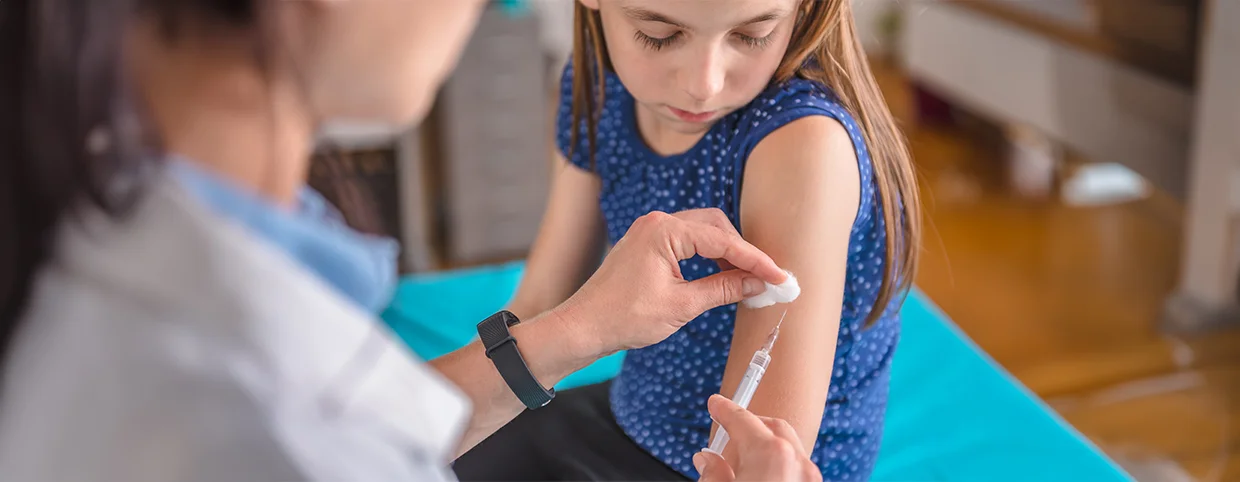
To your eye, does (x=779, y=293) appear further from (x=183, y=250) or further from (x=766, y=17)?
(x=183, y=250)

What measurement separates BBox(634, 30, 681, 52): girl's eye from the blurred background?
1125mm

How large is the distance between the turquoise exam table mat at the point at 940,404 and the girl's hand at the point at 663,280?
1.88 feet

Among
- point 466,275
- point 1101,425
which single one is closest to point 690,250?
point 466,275

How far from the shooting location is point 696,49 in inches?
36.1

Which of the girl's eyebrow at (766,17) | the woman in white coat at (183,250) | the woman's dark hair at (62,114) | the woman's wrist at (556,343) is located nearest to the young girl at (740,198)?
the girl's eyebrow at (766,17)

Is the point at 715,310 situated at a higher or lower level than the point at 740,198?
lower

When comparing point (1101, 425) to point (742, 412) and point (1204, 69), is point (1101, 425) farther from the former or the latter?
point (742, 412)

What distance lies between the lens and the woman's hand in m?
0.80

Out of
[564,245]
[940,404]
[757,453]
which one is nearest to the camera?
[757,453]

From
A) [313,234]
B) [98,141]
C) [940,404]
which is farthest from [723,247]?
[940,404]

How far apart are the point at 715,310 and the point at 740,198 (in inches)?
4.8

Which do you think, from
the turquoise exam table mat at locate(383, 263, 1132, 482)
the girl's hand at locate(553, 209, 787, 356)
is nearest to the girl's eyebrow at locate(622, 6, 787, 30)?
the girl's hand at locate(553, 209, 787, 356)

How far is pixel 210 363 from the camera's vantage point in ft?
2.14

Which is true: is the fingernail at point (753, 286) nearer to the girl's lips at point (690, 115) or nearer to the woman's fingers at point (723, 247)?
the woman's fingers at point (723, 247)
